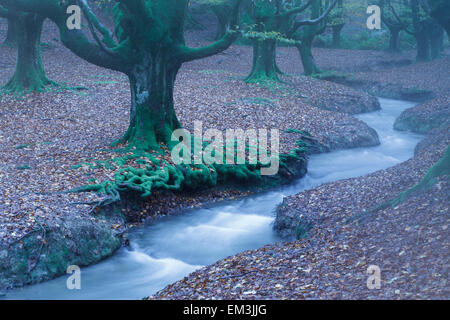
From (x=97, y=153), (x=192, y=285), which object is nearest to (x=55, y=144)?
(x=97, y=153)

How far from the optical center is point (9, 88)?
17.3 meters

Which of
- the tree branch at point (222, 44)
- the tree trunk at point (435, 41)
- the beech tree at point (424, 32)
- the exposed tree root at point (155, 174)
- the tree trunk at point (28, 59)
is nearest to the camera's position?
the exposed tree root at point (155, 174)

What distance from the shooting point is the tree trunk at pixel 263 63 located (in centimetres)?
2142

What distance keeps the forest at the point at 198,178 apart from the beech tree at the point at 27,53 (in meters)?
0.07

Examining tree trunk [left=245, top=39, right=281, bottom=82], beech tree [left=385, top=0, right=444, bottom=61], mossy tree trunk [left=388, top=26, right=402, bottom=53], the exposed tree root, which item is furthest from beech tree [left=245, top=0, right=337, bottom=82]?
mossy tree trunk [left=388, top=26, right=402, bottom=53]

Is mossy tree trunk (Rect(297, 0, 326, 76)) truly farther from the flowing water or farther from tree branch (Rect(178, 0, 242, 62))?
tree branch (Rect(178, 0, 242, 62))

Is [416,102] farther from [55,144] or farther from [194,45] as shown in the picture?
[55,144]

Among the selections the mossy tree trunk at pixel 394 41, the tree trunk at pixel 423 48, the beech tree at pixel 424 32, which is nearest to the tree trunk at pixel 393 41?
the mossy tree trunk at pixel 394 41

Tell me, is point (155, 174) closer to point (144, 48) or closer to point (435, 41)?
point (144, 48)

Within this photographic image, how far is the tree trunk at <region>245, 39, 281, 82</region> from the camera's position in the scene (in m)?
21.4

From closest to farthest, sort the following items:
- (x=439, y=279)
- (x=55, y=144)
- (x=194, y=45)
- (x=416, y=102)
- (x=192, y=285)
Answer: (x=439, y=279) → (x=192, y=285) → (x=55, y=144) → (x=416, y=102) → (x=194, y=45)

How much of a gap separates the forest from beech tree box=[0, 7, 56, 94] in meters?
0.07

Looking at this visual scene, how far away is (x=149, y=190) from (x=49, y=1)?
4.93 meters

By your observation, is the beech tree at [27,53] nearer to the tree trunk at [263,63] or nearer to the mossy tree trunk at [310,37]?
the tree trunk at [263,63]
